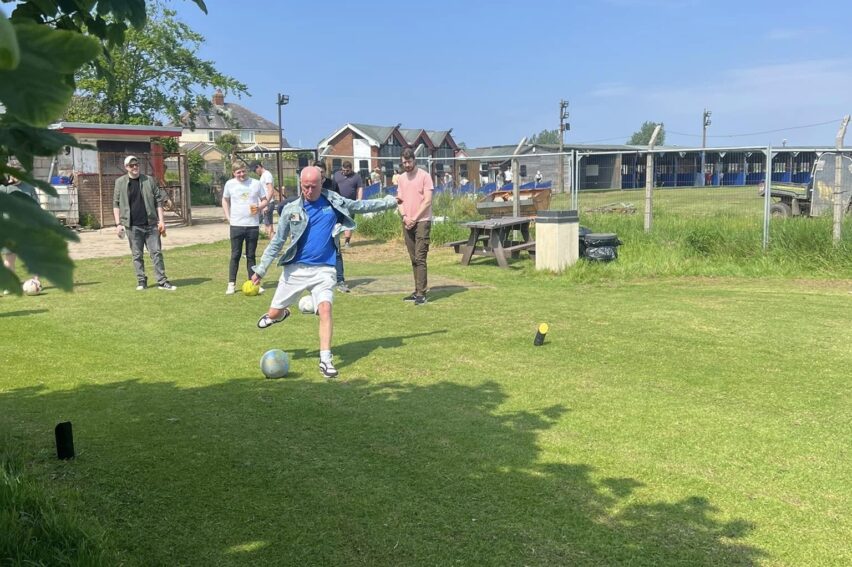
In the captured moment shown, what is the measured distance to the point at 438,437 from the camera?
5172 millimetres

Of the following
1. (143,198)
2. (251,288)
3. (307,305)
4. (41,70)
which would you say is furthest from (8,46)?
(143,198)

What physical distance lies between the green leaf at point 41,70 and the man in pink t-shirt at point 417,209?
31.9ft

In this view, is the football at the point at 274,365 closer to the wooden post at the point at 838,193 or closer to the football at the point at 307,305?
the football at the point at 307,305

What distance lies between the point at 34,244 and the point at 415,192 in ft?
32.6

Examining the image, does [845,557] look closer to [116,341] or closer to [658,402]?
[658,402]

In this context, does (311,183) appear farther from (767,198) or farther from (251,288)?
(767,198)

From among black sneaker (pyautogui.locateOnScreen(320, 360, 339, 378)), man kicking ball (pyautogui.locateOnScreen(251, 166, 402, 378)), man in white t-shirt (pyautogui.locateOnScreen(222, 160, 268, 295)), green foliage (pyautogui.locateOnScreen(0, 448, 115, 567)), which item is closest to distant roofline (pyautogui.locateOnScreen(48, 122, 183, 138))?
man in white t-shirt (pyautogui.locateOnScreen(222, 160, 268, 295))

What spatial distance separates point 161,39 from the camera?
4250 centimetres

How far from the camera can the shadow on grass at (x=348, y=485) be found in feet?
11.8

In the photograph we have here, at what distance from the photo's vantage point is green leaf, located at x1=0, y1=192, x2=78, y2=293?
855 mm

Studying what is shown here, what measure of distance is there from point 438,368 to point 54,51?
6.32m

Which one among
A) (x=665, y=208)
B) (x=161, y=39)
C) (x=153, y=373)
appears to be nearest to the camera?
(x=153, y=373)

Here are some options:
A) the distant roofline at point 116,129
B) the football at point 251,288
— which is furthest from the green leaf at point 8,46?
the distant roofline at point 116,129

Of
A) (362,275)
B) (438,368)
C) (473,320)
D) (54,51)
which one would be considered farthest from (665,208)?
(54,51)
